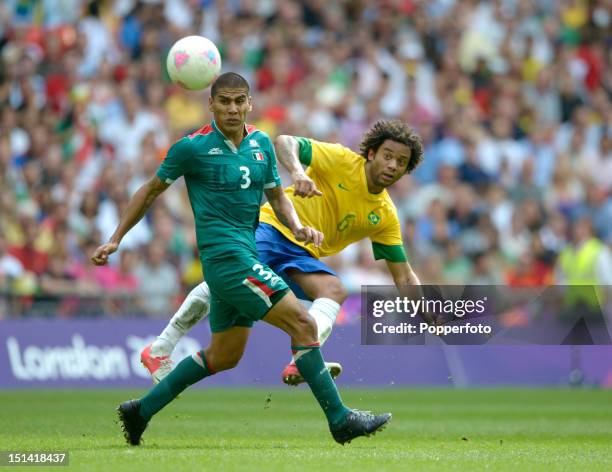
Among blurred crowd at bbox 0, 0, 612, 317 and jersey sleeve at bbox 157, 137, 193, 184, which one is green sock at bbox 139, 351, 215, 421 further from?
blurred crowd at bbox 0, 0, 612, 317

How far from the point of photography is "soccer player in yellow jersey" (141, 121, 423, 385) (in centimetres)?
1067

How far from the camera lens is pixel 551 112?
941 inches

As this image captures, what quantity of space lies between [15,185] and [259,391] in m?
4.50

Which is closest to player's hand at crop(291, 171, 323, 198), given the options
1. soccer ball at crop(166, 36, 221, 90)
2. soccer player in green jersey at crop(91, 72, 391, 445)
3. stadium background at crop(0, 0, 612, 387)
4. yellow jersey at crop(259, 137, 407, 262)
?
soccer player in green jersey at crop(91, 72, 391, 445)

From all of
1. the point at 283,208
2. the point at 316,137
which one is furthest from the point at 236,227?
the point at 316,137

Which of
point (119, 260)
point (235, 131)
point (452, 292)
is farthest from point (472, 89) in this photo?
point (235, 131)

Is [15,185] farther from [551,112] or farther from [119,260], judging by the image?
[551,112]

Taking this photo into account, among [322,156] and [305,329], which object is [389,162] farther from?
[305,329]

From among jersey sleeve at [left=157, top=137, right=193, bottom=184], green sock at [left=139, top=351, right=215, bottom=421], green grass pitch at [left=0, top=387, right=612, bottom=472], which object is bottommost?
green grass pitch at [left=0, top=387, right=612, bottom=472]

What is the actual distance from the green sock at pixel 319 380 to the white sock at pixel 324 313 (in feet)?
2.93

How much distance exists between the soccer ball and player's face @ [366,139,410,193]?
1.47 meters

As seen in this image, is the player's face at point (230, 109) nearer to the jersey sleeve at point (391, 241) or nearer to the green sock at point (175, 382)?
the green sock at point (175, 382)

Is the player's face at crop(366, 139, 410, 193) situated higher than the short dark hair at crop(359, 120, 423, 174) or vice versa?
the short dark hair at crop(359, 120, 423, 174)

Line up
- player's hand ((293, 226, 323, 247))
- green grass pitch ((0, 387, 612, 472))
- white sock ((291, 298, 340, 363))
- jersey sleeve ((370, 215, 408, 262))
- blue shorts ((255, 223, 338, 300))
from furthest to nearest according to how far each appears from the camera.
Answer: jersey sleeve ((370, 215, 408, 262)) < blue shorts ((255, 223, 338, 300)) < white sock ((291, 298, 340, 363)) < player's hand ((293, 226, 323, 247)) < green grass pitch ((0, 387, 612, 472))
